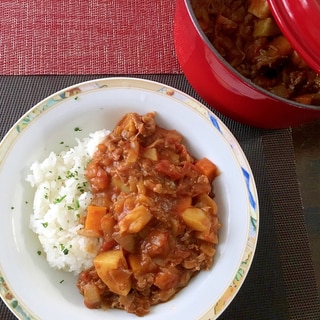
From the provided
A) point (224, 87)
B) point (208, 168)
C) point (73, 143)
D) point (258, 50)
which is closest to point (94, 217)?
point (73, 143)

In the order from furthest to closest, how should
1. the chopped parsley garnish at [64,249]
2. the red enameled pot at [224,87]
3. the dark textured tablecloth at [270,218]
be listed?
the dark textured tablecloth at [270,218] → the chopped parsley garnish at [64,249] → the red enameled pot at [224,87]

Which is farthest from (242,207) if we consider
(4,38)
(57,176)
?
(4,38)

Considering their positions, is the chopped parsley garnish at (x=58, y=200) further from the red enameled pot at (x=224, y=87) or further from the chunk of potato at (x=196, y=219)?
the red enameled pot at (x=224, y=87)

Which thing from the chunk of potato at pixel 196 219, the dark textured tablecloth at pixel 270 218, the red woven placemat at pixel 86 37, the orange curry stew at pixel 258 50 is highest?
the orange curry stew at pixel 258 50

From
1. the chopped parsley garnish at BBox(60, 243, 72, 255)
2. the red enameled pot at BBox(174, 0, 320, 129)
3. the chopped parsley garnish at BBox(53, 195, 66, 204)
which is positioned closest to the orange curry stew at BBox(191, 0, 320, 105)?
the red enameled pot at BBox(174, 0, 320, 129)

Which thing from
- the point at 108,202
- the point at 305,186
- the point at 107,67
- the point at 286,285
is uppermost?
the point at 107,67

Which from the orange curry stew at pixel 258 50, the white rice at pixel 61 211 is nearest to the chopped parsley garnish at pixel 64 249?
the white rice at pixel 61 211

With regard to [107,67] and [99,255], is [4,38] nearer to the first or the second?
[107,67]

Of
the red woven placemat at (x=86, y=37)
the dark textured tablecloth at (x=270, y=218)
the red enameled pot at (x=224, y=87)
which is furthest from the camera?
the red woven placemat at (x=86, y=37)
